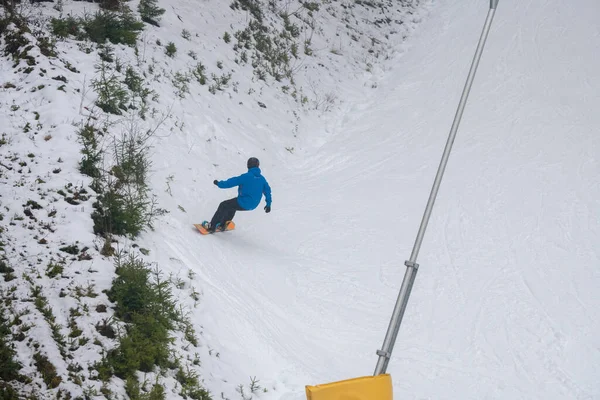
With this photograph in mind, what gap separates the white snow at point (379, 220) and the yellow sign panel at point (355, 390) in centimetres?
228

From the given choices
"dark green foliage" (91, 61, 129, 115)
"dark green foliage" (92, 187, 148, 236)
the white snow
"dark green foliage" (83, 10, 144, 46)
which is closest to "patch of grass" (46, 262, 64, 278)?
the white snow

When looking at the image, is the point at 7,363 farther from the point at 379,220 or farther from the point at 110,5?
the point at 110,5

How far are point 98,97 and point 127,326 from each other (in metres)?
5.67

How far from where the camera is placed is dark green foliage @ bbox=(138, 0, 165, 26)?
13.6 metres

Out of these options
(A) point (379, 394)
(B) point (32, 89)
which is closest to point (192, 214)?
(B) point (32, 89)

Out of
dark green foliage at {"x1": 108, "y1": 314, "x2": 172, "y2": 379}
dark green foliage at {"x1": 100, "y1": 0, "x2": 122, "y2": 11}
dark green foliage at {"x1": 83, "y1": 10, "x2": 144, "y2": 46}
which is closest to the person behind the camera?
dark green foliage at {"x1": 108, "y1": 314, "x2": 172, "y2": 379}

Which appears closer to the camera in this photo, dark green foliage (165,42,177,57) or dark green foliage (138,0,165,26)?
dark green foliage (165,42,177,57)

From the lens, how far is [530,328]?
7.98m

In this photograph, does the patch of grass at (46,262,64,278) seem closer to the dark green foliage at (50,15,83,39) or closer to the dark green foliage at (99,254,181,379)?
the dark green foliage at (99,254,181,379)

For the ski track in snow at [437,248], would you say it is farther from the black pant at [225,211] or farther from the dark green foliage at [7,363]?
the dark green foliage at [7,363]

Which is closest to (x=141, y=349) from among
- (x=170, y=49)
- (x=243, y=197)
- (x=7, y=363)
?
(x=7, y=363)

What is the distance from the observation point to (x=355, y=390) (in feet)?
12.8

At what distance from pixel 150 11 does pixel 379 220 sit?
783 cm

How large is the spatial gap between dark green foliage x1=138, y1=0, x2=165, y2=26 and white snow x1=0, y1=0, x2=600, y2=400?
35 centimetres
